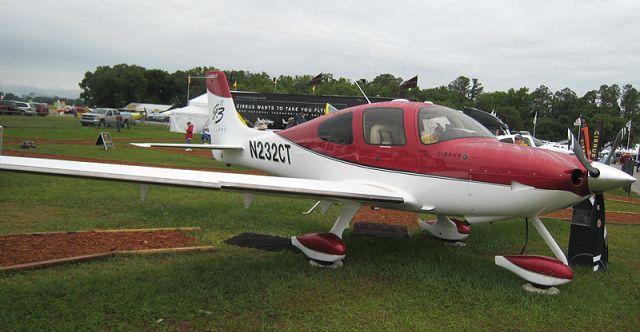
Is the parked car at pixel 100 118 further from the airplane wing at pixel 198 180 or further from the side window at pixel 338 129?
the airplane wing at pixel 198 180

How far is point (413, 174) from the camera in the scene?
18.4ft

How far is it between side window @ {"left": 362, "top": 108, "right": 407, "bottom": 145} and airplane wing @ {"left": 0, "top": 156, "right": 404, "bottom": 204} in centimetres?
67

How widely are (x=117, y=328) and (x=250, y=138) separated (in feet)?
16.2

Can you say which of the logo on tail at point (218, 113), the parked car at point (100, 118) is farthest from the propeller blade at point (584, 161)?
the parked car at point (100, 118)

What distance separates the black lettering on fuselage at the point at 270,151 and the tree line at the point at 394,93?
62.7 meters

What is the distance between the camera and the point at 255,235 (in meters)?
6.92

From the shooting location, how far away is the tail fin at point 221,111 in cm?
895

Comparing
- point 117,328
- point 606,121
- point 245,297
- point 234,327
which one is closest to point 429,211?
point 245,297

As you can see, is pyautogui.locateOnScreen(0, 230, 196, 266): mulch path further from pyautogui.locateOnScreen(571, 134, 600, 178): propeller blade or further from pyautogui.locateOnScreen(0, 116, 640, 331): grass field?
pyautogui.locateOnScreen(571, 134, 600, 178): propeller blade

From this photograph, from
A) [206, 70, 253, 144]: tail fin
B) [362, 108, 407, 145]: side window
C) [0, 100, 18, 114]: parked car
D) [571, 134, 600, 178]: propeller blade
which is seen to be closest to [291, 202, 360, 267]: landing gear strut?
[362, 108, 407, 145]: side window

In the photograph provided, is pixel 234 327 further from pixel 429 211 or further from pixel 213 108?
pixel 213 108

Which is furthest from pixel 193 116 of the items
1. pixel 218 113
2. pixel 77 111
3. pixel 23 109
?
pixel 77 111

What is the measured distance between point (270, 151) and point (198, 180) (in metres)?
3.25

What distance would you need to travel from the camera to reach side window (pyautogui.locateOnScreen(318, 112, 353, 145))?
6.38 m
